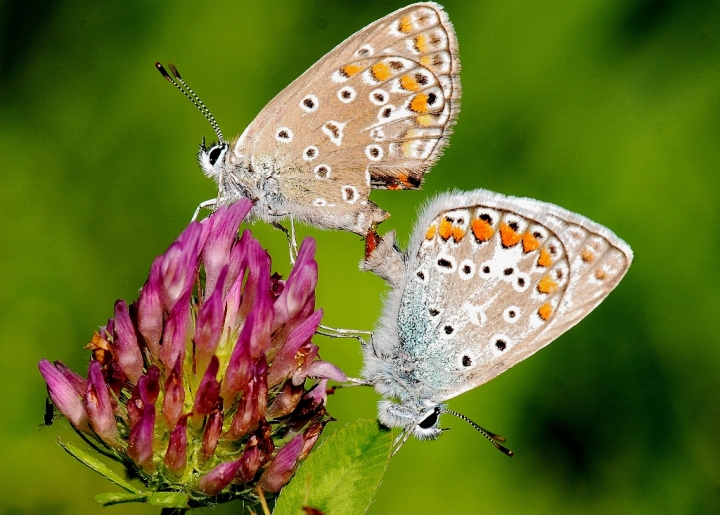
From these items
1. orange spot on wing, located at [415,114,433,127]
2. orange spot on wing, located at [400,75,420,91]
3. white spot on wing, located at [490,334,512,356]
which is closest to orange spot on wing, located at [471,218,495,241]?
white spot on wing, located at [490,334,512,356]

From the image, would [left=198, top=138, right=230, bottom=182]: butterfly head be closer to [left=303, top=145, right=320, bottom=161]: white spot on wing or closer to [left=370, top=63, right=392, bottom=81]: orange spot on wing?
[left=303, top=145, right=320, bottom=161]: white spot on wing

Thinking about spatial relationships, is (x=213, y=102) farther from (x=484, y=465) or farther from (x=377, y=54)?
(x=484, y=465)

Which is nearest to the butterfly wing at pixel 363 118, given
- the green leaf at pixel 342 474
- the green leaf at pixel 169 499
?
the green leaf at pixel 342 474

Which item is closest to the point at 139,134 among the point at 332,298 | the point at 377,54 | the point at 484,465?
the point at 332,298

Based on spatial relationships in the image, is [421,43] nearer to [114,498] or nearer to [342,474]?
[342,474]

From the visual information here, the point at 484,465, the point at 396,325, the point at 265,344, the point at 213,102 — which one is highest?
the point at 213,102
